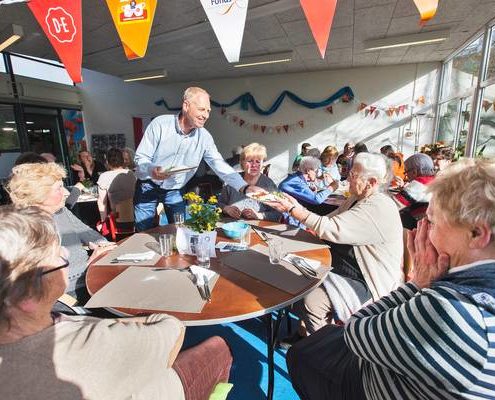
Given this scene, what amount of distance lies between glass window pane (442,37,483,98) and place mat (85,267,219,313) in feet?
20.6

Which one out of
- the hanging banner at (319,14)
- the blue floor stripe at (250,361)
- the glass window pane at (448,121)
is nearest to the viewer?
the blue floor stripe at (250,361)

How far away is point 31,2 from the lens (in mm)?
2119

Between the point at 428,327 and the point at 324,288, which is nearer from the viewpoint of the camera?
the point at 428,327

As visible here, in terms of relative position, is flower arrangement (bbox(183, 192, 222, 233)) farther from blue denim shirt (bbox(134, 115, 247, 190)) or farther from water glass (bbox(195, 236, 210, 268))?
blue denim shirt (bbox(134, 115, 247, 190))

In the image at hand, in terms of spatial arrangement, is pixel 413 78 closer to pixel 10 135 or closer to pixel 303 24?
pixel 303 24

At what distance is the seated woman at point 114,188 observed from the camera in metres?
3.14

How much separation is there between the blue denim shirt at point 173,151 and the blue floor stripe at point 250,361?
3.69ft

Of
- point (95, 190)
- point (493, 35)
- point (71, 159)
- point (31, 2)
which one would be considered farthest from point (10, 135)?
point (493, 35)

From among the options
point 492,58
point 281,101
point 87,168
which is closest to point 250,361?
point 87,168

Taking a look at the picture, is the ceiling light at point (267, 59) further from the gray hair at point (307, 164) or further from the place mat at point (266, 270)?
the place mat at point (266, 270)

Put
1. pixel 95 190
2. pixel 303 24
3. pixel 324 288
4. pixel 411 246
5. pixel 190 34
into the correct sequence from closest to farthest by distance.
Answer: pixel 411 246 → pixel 324 288 → pixel 95 190 → pixel 303 24 → pixel 190 34

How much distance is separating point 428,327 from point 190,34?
524 centimetres

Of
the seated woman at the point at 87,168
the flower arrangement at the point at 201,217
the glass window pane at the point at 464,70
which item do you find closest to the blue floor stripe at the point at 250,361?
the flower arrangement at the point at 201,217

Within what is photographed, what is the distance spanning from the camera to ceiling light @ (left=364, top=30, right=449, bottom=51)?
477 cm
